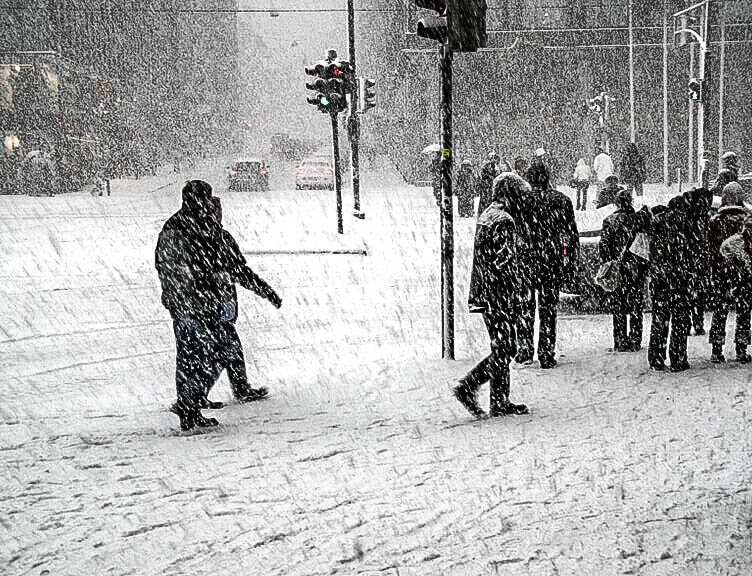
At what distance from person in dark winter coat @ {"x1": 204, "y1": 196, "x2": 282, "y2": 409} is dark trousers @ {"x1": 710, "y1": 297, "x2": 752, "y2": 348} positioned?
3.79 meters

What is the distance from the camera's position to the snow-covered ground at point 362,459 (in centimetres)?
427

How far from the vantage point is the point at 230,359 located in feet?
22.5

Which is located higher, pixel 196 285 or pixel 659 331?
pixel 196 285

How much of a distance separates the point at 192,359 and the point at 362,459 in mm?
1538

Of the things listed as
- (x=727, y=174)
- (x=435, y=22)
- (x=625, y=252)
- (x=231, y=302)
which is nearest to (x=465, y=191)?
(x=727, y=174)

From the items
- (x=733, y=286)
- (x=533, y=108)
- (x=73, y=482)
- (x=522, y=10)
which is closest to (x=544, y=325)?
(x=733, y=286)

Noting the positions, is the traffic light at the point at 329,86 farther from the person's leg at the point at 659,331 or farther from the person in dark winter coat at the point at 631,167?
the person's leg at the point at 659,331

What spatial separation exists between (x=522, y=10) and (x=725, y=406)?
39.7 meters

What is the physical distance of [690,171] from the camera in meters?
31.8

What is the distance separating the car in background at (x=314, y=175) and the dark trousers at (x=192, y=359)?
31.8m

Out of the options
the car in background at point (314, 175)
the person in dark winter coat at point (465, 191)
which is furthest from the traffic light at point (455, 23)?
the car in background at point (314, 175)

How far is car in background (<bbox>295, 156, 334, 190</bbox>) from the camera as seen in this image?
125 feet

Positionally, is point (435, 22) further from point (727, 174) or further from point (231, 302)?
point (727, 174)

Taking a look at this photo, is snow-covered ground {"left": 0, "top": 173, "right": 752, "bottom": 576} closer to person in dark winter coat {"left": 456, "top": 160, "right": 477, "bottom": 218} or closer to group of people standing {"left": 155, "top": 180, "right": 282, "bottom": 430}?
group of people standing {"left": 155, "top": 180, "right": 282, "bottom": 430}
